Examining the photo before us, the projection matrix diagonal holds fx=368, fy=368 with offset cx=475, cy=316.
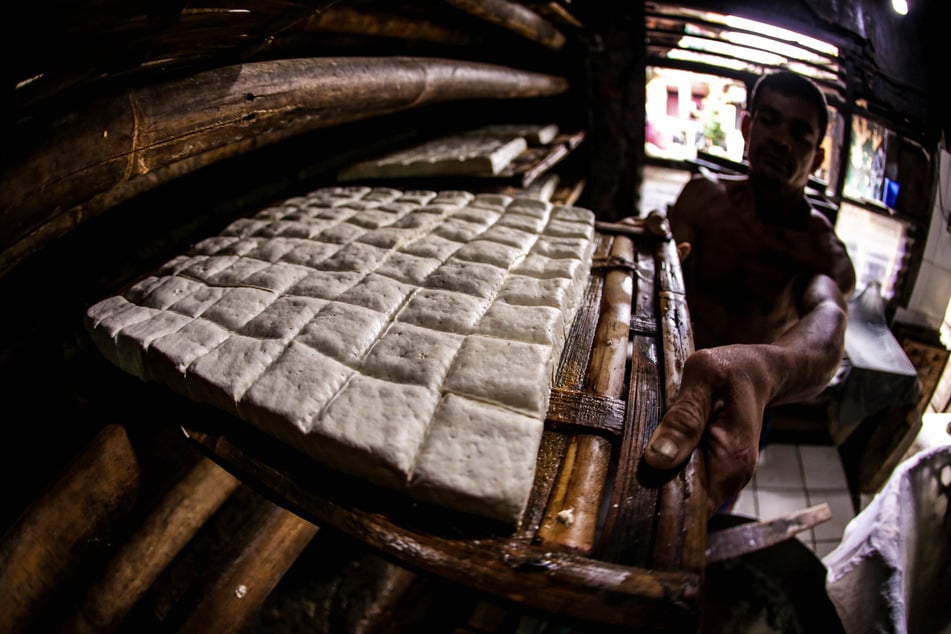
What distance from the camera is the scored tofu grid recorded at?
3.31 feet

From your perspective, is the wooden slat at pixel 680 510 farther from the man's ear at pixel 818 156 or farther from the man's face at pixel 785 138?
the man's ear at pixel 818 156

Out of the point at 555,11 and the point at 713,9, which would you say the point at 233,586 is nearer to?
the point at 555,11

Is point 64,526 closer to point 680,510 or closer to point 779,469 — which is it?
point 680,510

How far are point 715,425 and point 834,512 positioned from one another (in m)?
6.63

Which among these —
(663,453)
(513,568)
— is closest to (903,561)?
(663,453)

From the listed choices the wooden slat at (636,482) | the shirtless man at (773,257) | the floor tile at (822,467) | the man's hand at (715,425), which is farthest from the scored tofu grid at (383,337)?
the floor tile at (822,467)

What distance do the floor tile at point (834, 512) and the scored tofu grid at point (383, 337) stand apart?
6.11 m

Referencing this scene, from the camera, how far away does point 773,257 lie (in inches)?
126

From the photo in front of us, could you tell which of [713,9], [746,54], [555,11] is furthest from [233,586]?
[746,54]

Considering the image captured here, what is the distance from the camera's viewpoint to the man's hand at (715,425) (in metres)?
1.02

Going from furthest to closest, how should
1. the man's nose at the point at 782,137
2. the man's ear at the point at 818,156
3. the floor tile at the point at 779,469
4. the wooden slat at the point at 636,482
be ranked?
the floor tile at the point at 779,469, the man's ear at the point at 818,156, the man's nose at the point at 782,137, the wooden slat at the point at 636,482

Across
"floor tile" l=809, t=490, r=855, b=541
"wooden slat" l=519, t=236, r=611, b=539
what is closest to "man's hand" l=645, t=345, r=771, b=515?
"wooden slat" l=519, t=236, r=611, b=539

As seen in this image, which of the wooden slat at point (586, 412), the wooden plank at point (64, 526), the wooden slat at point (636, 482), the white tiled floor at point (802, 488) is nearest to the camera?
the wooden slat at point (636, 482)

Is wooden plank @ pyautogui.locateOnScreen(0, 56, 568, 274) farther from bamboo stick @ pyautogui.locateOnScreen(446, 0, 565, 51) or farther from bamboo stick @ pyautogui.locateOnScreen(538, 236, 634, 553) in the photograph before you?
bamboo stick @ pyautogui.locateOnScreen(538, 236, 634, 553)
